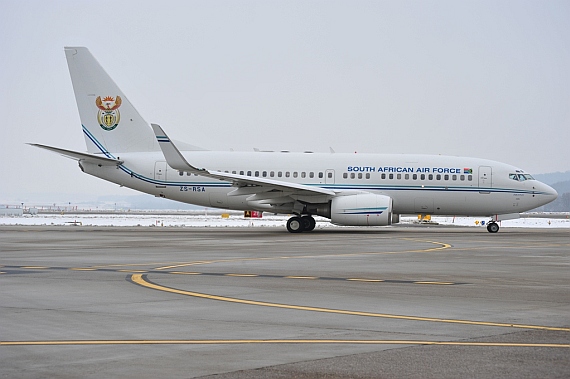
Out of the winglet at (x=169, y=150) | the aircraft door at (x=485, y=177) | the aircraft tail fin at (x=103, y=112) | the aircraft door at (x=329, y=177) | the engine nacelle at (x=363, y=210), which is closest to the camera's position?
the winglet at (x=169, y=150)

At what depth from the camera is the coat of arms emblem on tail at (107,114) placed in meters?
40.7

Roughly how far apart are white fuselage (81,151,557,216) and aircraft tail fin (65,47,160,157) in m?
0.73

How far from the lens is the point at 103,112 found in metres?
40.8

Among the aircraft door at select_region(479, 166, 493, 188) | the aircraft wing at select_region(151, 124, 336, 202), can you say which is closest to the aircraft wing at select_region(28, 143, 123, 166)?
the aircraft wing at select_region(151, 124, 336, 202)

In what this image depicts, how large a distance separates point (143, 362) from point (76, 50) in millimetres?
35870

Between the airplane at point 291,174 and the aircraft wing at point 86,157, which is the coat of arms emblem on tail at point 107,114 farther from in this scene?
the aircraft wing at point 86,157

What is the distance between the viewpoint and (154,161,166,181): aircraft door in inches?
1569

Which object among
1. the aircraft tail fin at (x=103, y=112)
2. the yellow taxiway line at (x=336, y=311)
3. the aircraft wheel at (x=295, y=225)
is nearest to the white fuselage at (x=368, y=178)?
the aircraft tail fin at (x=103, y=112)

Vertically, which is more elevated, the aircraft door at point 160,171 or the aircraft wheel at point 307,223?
the aircraft door at point 160,171

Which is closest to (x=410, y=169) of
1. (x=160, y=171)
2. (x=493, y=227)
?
(x=493, y=227)

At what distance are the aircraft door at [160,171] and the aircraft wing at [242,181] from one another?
4390 millimetres

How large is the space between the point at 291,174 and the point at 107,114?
10.2m

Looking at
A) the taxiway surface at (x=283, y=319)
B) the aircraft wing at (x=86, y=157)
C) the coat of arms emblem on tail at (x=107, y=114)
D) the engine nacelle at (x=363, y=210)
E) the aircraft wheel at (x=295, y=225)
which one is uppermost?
the coat of arms emblem on tail at (x=107, y=114)

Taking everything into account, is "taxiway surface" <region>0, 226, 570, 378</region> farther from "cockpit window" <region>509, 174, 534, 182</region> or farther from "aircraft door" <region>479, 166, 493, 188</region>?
"cockpit window" <region>509, 174, 534, 182</region>
